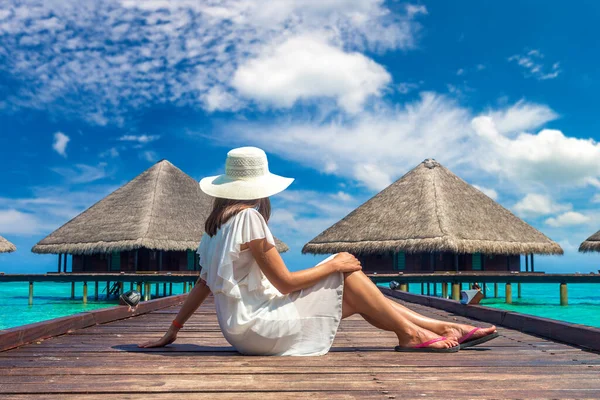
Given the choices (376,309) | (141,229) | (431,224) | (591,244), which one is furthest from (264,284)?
(591,244)

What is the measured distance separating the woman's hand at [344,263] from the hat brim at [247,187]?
466 mm

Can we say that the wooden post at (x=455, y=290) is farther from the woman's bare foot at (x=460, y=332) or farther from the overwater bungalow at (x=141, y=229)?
the woman's bare foot at (x=460, y=332)

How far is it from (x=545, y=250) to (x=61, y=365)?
25.9 metres

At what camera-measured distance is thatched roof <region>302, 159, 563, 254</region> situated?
24141 mm

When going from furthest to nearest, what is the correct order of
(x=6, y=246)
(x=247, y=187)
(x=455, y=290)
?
(x=6, y=246) → (x=455, y=290) → (x=247, y=187)

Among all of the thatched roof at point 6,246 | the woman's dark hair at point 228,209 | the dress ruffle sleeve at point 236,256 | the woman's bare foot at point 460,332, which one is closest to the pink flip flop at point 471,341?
the woman's bare foot at point 460,332

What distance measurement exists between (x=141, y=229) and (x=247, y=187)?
2271 cm

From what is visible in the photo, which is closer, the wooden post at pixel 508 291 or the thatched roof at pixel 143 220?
the wooden post at pixel 508 291

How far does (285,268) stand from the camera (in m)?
3.19

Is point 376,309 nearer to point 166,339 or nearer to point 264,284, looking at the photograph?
point 264,284

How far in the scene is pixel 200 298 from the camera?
353 centimetres

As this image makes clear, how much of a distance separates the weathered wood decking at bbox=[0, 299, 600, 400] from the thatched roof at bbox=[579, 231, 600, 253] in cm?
2514

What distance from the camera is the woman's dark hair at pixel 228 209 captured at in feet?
10.9

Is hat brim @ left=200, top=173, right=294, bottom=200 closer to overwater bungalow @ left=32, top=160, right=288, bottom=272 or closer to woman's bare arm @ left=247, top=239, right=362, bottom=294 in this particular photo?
woman's bare arm @ left=247, top=239, right=362, bottom=294
